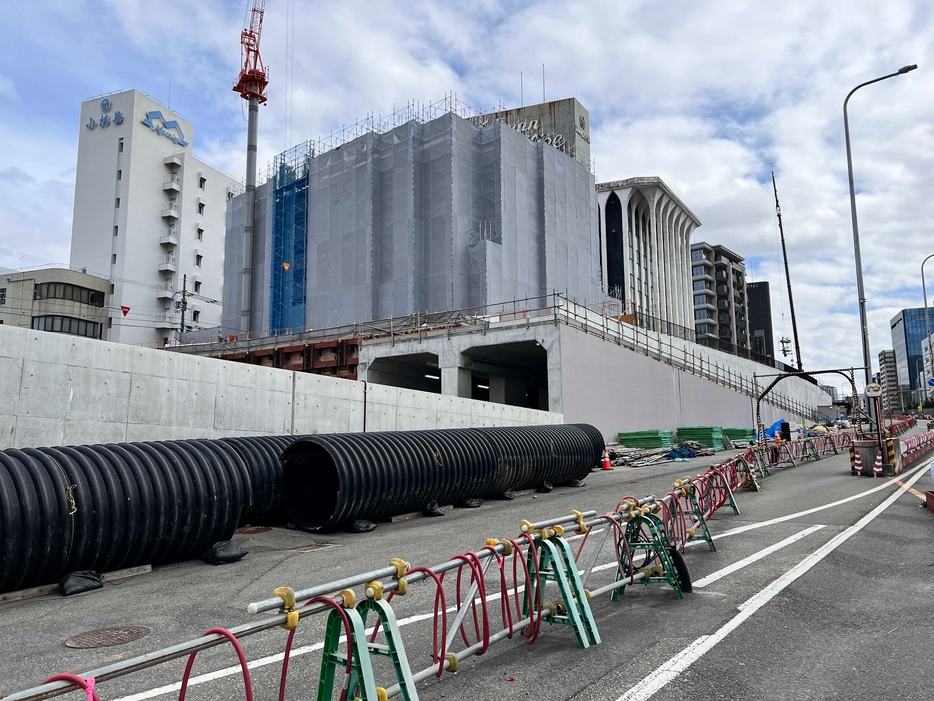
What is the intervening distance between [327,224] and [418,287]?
10647 mm

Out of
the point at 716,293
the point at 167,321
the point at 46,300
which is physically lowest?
the point at 167,321

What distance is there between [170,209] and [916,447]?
7689 centimetres

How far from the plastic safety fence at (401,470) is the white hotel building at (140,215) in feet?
211

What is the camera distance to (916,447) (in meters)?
26.9

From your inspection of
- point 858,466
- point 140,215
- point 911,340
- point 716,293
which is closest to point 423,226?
point 858,466

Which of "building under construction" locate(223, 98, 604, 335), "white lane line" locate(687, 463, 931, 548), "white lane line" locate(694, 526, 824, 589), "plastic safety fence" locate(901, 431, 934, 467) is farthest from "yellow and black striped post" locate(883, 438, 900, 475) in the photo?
"building under construction" locate(223, 98, 604, 335)

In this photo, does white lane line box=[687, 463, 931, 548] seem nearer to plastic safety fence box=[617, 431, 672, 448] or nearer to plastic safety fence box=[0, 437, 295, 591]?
plastic safety fence box=[0, 437, 295, 591]

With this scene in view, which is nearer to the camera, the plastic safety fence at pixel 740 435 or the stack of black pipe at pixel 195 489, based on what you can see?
the stack of black pipe at pixel 195 489

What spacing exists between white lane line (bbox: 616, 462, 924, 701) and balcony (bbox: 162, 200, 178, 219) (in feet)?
265

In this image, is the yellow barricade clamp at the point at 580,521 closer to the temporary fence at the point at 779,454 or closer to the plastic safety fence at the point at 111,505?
the plastic safety fence at the point at 111,505

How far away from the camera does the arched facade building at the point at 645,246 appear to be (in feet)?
271

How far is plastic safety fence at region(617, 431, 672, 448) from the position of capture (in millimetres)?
32562

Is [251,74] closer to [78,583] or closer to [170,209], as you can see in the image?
[170,209]

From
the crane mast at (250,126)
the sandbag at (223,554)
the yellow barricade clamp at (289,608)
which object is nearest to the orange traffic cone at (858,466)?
the sandbag at (223,554)
